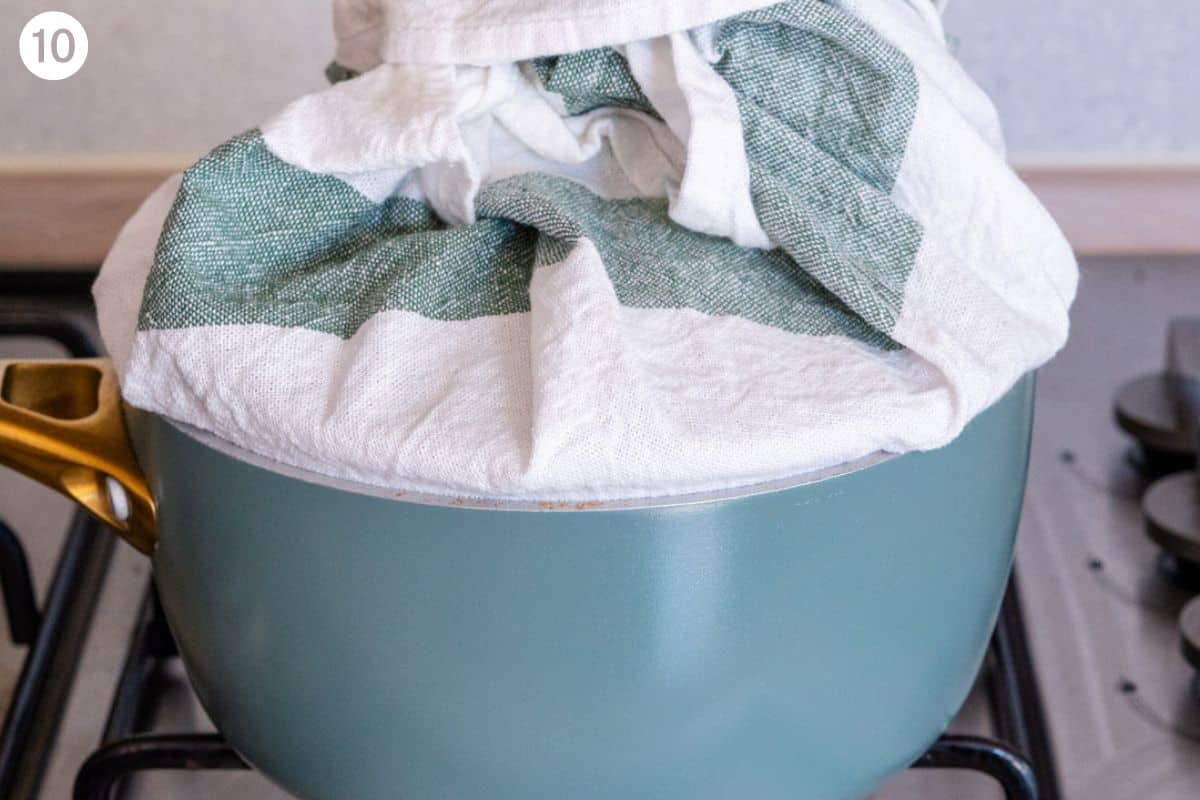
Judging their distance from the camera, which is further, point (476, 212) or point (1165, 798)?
point (1165, 798)

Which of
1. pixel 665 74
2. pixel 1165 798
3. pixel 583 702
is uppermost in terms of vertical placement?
pixel 665 74

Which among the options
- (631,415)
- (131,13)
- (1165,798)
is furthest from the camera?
(131,13)

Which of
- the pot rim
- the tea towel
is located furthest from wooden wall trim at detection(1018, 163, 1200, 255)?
the pot rim

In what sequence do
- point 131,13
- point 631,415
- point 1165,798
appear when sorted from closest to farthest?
1. point 631,415
2. point 1165,798
3. point 131,13

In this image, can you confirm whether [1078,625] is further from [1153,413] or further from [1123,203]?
[1123,203]

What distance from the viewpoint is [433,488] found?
1.08 ft

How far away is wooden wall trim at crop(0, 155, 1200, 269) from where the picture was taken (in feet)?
2.93

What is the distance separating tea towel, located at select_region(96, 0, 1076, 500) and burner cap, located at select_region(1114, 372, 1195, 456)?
35cm

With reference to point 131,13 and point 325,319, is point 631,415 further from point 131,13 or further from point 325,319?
point 131,13

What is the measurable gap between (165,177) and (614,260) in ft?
1.89

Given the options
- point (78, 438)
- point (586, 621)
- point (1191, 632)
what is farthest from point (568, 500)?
point (1191, 632)

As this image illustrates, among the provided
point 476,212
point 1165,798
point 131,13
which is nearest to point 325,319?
point 476,212

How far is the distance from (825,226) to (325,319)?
14cm

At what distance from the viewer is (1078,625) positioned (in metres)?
0.65
